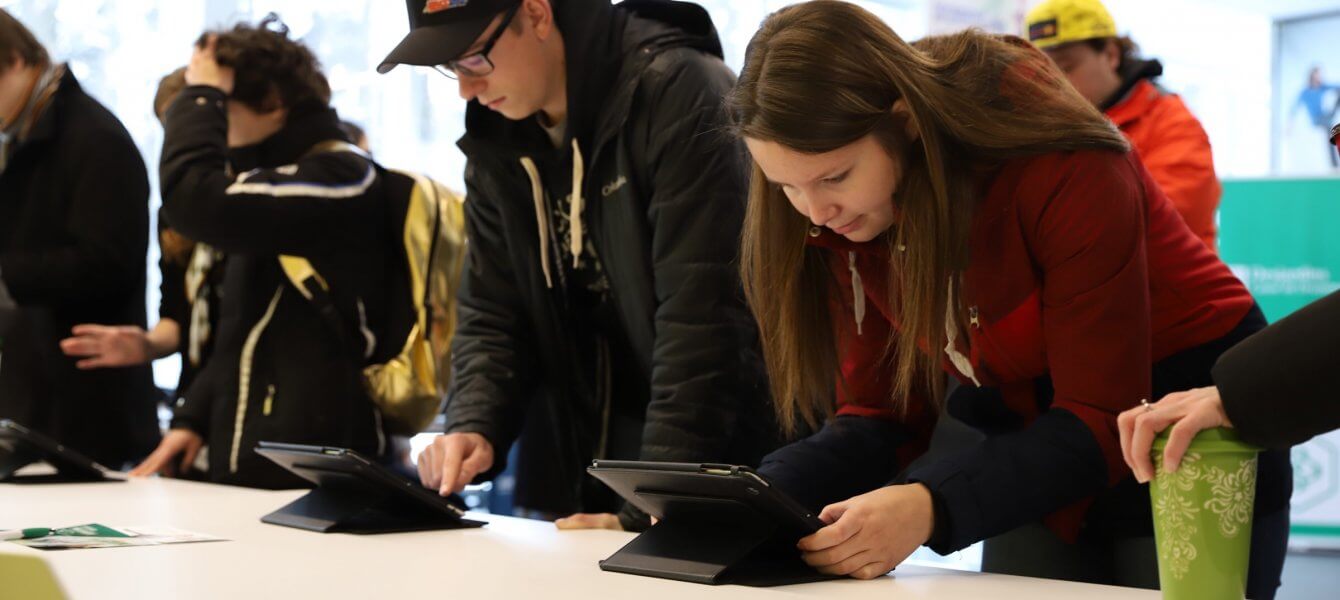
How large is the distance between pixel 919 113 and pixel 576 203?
707 millimetres

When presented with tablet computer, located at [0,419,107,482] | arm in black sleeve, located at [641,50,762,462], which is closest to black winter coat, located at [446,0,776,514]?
arm in black sleeve, located at [641,50,762,462]

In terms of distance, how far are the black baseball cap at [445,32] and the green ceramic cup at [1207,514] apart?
1.13 m

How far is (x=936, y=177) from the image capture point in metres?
Answer: 1.30

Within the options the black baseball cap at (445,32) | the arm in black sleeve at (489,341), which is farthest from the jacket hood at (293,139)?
the black baseball cap at (445,32)

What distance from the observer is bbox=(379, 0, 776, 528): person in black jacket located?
1.74m

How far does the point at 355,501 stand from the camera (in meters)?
1.69

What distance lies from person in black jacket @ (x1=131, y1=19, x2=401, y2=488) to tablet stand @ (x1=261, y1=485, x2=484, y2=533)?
61 cm

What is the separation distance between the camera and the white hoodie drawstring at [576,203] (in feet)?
6.20

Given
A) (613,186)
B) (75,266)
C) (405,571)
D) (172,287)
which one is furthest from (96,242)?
(405,571)

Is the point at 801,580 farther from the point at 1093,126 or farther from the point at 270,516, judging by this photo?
the point at 270,516

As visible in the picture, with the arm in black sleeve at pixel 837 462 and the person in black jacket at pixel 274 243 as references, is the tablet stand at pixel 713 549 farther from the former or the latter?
the person in black jacket at pixel 274 243

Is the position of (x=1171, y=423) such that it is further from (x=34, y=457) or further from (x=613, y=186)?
(x=34, y=457)

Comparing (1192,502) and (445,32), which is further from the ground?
(445,32)

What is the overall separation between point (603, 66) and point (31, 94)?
1.59 meters
